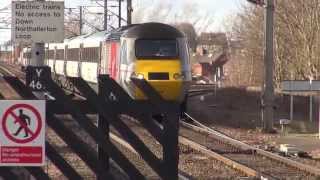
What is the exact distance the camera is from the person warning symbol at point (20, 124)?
5938mm

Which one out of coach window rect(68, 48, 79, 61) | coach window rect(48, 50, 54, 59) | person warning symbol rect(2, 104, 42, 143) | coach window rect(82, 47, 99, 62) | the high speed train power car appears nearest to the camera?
person warning symbol rect(2, 104, 42, 143)

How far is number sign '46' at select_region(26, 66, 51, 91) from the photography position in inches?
242

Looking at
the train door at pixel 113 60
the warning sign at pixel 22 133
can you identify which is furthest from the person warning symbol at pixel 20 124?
the train door at pixel 113 60

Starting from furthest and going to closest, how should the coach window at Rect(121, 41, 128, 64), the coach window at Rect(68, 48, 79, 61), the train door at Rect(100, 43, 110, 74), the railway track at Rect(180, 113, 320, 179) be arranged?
the coach window at Rect(68, 48, 79, 61)
the train door at Rect(100, 43, 110, 74)
the coach window at Rect(121, 41, 128, 64)
the railway track at Rect(180, 113, 320, 179)

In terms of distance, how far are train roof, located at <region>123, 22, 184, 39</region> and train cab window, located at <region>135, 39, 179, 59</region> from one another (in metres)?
0.16

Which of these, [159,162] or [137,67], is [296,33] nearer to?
[137,67]

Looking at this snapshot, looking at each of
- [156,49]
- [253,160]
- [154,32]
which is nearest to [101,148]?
[253,160]

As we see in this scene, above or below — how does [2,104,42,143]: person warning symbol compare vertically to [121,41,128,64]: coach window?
below

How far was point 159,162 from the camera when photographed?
6355 mm

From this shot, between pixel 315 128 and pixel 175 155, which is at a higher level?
pixel 175 155

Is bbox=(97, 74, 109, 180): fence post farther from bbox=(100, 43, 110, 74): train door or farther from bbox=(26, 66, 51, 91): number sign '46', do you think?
bbox=(100, 43, 110, 74): train door

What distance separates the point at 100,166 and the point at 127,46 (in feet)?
51.3

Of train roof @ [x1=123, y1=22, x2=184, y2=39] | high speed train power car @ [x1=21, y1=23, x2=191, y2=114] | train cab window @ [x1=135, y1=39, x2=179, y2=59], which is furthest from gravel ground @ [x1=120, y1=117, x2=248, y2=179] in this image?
train roof @ [x1=123, y1=22, x2=184, y2=39]

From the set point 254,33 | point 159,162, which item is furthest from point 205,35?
point 159,162
